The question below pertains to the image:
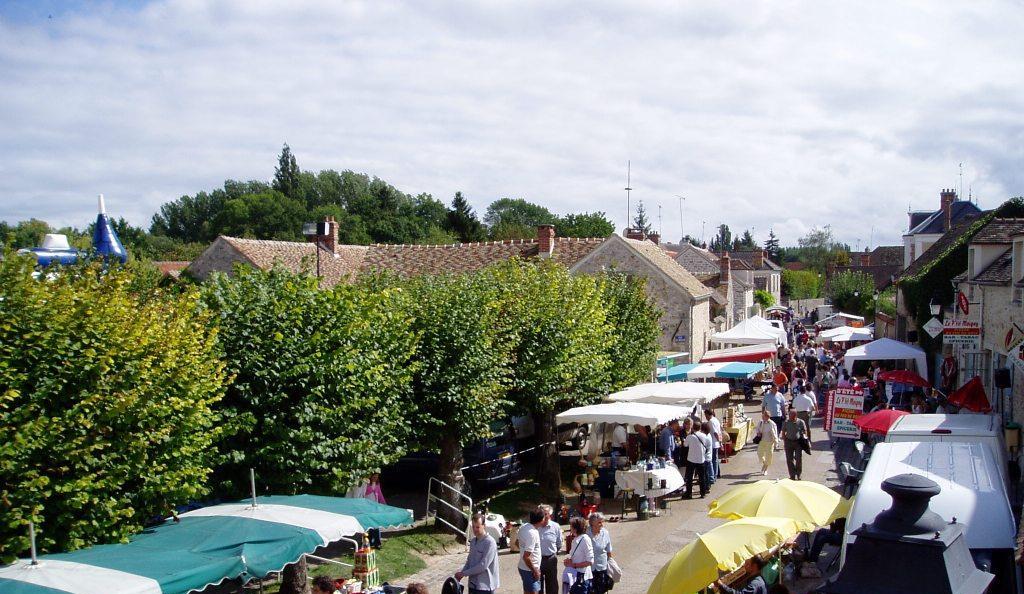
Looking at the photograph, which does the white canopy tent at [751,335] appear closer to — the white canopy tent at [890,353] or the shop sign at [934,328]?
the white canopy tent at [890,353]

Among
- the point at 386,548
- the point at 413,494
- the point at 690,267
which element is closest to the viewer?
the point at 386,548

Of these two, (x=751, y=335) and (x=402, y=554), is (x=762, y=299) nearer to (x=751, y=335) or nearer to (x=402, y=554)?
(x=751, y=335)

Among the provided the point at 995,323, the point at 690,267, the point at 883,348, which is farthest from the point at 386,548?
the point at 690,267

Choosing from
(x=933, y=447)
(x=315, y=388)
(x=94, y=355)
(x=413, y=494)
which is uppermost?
(x=94, y=355)

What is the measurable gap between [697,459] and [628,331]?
22.5 feet

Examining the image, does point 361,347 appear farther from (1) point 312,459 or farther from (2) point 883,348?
(2) point 883,348

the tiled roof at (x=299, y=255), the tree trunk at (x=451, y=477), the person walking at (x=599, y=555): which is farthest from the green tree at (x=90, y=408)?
the tiled roof at (x=299, y=255)

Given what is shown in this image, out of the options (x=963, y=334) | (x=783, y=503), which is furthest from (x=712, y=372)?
(x=783, y=503)

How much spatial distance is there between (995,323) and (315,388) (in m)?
14.1

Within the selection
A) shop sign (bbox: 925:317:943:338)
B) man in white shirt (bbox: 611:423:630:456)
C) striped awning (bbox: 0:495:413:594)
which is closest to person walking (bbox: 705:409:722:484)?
man in white shirt (bbox: 611:423:630:456)

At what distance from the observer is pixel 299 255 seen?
33.5m

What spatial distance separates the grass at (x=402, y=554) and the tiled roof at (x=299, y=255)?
16304 millimetres

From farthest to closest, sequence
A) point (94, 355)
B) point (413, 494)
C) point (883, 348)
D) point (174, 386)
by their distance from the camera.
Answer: point (883, 348) → point (413, 494) → point (174, 386) → point (94, 355)

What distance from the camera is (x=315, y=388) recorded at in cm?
1115
